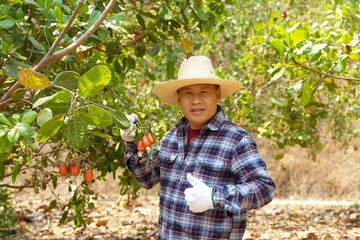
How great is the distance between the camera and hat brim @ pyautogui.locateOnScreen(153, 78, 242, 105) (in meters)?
1.94

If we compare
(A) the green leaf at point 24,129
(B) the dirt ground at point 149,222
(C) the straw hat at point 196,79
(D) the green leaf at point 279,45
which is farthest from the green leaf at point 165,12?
(B) the dirt ground at point 149,222

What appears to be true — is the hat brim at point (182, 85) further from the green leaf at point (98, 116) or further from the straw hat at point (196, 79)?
the green leaf at point (98, 116)

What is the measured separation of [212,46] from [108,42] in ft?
9.22

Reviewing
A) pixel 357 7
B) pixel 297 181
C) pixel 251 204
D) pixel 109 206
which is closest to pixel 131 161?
pixel 251 204

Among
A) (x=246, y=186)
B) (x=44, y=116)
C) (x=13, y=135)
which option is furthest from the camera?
(x=246, y=186)

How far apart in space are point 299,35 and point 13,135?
1606 mm

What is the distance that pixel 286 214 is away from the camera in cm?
486

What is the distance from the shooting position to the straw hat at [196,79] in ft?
6.38

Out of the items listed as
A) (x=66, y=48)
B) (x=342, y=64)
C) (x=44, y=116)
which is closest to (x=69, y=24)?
(x=66, y=48)

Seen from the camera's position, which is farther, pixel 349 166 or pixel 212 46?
pixel 349 166

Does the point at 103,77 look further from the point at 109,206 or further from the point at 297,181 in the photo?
the point at 297,181

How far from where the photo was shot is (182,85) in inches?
79.3

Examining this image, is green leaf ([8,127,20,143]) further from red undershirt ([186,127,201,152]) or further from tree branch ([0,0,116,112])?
red undershirt ([186,127,201,152])

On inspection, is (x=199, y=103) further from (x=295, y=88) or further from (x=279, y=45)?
(x=295, y=88)
